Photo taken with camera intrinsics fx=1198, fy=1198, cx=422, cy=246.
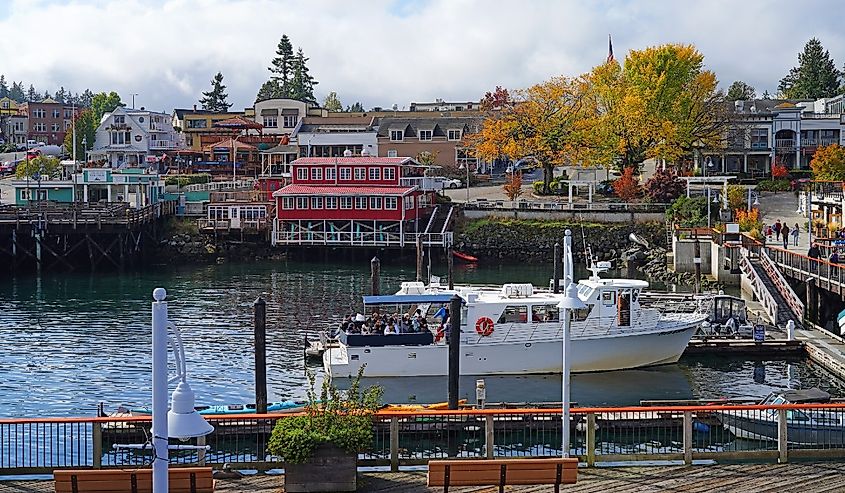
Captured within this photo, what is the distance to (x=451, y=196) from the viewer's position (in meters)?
93.0

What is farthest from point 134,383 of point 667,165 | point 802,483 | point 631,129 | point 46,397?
point 667,165

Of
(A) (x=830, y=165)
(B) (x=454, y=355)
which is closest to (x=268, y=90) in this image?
(A) (x=830, y=165)

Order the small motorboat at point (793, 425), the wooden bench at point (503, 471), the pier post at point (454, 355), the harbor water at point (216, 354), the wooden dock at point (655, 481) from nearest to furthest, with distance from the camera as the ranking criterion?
the wooden bench at point (503, 471) → the wooden dock at point (655, 481) → the small motorboat at point (793, 425) → the pier post at point (454, 355) → the harbor water at point (216, 354)

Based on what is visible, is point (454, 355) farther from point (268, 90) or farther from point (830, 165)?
point (268, 90)

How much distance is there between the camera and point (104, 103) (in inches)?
6565

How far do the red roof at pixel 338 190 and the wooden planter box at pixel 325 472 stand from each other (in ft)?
198

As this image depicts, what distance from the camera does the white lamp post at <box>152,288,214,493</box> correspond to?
47.5ft

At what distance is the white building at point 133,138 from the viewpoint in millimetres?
122312

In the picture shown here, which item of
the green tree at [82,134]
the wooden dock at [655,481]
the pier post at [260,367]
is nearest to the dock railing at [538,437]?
the wooden dock at [655,481]

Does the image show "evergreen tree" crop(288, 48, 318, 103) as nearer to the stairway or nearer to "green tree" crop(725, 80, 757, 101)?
"green tree" crop(725, 80, 757, 101)

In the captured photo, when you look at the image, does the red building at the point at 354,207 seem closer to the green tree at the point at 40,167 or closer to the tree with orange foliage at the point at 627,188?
the tree with orange foliage at the point at 627,188

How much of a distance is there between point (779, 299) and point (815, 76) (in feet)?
335

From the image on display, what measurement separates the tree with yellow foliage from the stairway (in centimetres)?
3604

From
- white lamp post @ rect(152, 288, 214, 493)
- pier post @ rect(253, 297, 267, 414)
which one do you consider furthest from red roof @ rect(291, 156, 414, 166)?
white lamp post @ rect(152, 288, 214, 493)
